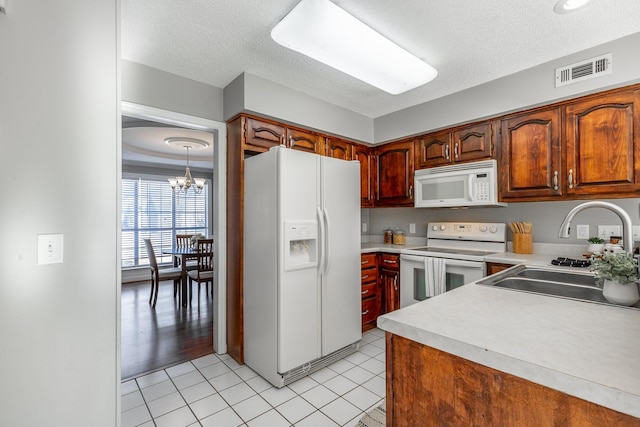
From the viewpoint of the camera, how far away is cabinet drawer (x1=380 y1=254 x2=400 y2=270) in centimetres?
320

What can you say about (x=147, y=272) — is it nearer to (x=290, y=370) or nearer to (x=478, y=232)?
(x=290, y=370)

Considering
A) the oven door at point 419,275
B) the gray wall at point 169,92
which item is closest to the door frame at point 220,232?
the gray wall at point 169,92

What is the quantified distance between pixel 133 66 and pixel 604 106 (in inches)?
144

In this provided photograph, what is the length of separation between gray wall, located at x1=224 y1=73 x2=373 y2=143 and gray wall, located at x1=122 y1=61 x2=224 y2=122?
5.1 inches

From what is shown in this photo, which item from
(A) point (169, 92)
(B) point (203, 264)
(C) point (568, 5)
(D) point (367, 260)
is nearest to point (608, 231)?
(C) point (568, 5)

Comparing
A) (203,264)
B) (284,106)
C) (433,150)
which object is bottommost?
(203,264)

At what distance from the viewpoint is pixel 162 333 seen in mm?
3244

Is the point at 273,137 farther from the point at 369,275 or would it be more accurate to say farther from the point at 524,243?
the point at 524,243

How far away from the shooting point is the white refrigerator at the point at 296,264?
222 cm

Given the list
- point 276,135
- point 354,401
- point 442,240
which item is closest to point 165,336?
point 354,401

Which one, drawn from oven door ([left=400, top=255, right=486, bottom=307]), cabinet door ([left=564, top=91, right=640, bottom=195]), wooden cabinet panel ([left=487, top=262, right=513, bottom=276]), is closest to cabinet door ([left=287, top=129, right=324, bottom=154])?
oven door ([left=400, top=255, right=486, bottom=307])

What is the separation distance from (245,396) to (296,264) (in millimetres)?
991

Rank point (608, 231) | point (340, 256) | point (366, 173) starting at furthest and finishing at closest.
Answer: point (366, 173), point (340, 256), point (608, 231)

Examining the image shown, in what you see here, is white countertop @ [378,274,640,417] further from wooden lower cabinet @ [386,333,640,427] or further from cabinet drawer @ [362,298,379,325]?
cabinet drawer @ [362,298,379,325]
